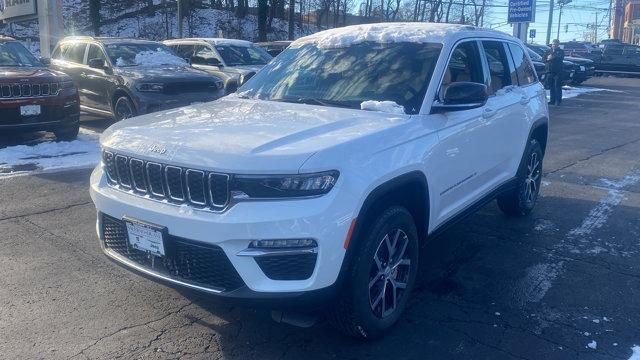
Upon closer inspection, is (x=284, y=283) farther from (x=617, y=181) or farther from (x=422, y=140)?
(x=617, y=181)

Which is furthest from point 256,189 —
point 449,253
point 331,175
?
point 449,253

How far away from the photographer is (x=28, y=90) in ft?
30.8

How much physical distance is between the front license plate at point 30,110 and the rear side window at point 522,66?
7.31 m

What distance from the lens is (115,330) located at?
3824 millimetres

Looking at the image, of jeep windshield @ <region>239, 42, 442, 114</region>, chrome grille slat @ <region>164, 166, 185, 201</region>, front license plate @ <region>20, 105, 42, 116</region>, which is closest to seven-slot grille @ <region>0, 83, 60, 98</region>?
front license plate @ <region>20, 105, 42, 116</region>

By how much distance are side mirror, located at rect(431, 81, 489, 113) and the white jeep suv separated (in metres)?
0.01

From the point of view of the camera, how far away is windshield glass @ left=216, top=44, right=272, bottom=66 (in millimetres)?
14695

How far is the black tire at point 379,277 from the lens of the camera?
11.0 ft

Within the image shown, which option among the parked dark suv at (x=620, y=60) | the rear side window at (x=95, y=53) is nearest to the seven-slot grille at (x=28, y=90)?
the rear side window at (x=95, y=53)

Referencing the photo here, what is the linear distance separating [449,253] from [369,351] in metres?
1.94

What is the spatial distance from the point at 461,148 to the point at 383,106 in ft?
2.51

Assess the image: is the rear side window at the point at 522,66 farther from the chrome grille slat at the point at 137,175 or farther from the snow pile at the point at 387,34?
the chrome grille slat at the point at 137,175

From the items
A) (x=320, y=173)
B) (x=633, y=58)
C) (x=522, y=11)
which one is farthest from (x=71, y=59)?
(x=633, y=58)

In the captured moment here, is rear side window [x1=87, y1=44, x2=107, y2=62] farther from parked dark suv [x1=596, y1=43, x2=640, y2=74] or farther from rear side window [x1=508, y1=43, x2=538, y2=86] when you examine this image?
parked dark suv [x1=596, y1=43, x2=640, y2=74]
